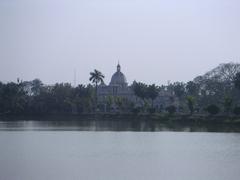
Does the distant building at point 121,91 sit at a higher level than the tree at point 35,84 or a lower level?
lower

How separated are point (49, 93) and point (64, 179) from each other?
92.2 m

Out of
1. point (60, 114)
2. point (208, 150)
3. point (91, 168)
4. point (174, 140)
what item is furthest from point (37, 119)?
point (91, 168)

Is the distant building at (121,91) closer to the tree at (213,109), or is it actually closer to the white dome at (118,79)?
the white dome at (118,79)

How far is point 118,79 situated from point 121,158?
11840cm

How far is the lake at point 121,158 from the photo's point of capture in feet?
97.3

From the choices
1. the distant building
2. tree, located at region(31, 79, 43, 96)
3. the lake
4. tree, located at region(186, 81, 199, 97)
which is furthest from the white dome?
the lake

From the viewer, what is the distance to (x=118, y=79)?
508 feet

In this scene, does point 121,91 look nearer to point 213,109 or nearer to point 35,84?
point 35,84

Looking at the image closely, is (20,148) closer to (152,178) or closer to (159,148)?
(159,148)

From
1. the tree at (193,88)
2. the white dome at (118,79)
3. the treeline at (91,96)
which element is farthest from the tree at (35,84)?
the tree at (193,88)

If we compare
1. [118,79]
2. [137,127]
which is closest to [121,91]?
[118,79]

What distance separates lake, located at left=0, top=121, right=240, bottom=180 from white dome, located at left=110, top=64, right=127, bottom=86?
100 metres

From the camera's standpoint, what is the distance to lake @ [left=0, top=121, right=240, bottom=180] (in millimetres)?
29672

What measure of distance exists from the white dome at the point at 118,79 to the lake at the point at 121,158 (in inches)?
3944
